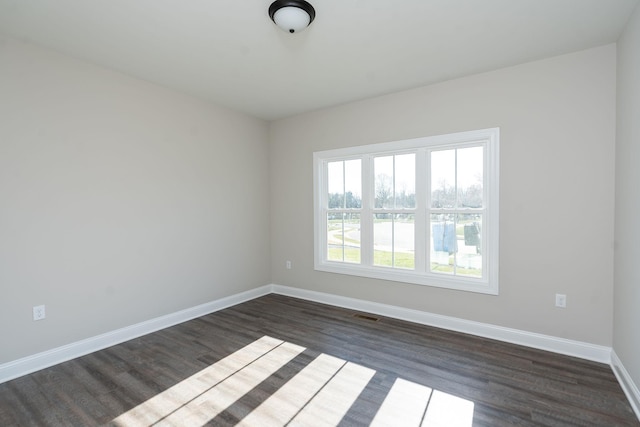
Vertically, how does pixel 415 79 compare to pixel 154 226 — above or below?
above

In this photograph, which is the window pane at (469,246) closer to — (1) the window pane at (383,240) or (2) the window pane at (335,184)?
(1) the window pane at (383,240)

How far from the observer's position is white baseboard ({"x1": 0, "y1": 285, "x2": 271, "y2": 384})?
2602mm

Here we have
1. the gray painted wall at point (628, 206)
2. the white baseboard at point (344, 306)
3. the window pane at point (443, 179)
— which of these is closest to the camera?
the gray painted wall at point (628, 206)

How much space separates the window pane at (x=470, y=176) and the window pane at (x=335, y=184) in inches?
62.2

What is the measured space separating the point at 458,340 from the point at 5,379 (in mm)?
4017

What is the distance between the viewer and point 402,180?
394 centimetres

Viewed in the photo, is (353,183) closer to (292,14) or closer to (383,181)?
(383,181)

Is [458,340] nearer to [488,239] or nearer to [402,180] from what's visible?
[488,239]

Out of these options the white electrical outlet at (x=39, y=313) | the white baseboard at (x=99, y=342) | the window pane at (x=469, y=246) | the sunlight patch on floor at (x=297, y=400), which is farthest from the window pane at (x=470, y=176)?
the white electrical outlet at (x=39, y=313)

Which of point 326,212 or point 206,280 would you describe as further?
point 326,212

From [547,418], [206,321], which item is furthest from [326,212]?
[547,418]

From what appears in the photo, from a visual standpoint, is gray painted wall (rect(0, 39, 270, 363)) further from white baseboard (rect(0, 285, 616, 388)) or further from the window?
the window

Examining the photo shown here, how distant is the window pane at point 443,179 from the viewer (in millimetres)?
3572

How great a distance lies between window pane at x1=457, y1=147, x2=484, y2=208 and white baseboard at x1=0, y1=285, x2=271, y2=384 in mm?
3333
